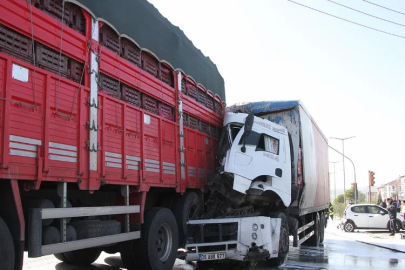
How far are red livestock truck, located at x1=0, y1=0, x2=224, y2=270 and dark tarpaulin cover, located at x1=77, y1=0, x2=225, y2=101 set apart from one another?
0.13 m

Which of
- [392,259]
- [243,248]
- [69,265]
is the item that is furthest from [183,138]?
[392,259]

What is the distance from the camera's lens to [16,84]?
154 inches

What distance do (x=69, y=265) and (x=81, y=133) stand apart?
436cm

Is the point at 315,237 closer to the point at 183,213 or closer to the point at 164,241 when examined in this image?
the point at 183,213

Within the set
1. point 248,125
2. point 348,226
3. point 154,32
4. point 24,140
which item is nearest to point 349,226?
point 348,226

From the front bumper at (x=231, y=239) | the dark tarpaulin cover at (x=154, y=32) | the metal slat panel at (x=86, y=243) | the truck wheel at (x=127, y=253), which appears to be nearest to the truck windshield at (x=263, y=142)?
the front bumper at (x=231, y=239)

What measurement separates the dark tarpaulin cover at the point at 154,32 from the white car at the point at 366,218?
15706 millimetres

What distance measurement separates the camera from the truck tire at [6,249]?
3557 millimetres

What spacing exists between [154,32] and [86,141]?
2549mm

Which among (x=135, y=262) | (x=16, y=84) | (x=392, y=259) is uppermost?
(x=16, y=84)

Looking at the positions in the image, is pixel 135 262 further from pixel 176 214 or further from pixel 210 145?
pixel 210 145

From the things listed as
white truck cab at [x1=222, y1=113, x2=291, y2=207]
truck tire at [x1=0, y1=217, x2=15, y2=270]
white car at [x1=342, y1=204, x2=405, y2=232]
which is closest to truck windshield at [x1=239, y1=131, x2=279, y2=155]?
white truck cab at [x1=222, y1=113, x2=291, y2=207]

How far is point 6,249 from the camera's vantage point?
141 inches

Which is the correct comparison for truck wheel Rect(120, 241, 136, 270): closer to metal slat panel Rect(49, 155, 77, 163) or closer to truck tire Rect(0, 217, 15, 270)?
metal slat panel Rect(49, 155, 77, 163)
